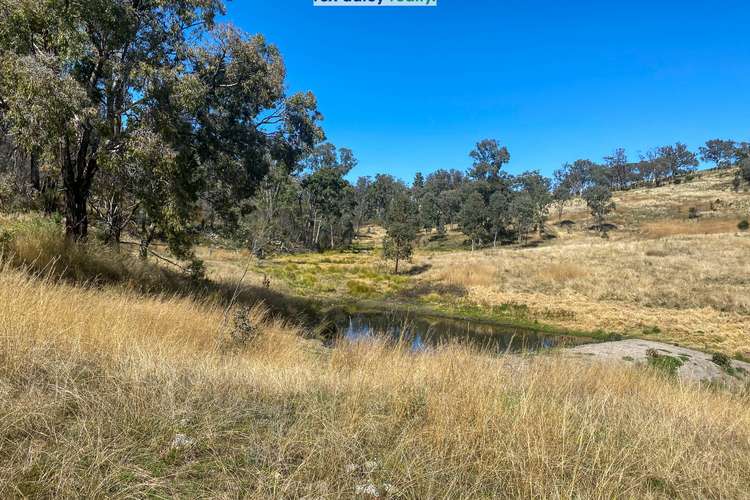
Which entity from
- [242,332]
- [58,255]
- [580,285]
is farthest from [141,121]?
[580,285]

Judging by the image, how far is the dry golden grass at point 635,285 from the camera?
23.0m

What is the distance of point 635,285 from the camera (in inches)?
1183

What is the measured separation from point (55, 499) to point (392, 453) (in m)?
2.00

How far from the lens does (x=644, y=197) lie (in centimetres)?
9569

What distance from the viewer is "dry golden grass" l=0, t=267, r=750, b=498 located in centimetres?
256

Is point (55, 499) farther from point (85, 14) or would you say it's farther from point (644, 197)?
point (644, 197)

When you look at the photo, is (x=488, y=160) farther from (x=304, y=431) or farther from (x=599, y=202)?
(x=304, y=431)

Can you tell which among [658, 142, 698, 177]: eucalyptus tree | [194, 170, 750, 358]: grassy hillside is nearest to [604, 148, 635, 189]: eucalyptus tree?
[658, 142, 698, 177]: eucalyptus tree

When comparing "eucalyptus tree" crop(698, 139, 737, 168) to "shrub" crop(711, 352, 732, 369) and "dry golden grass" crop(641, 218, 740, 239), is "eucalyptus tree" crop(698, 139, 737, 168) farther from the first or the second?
"shrub" crop(711, 352, 732, 369)

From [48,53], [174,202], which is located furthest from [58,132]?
[174,202]

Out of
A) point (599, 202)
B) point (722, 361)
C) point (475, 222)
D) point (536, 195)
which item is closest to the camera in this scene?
point (722, 361)

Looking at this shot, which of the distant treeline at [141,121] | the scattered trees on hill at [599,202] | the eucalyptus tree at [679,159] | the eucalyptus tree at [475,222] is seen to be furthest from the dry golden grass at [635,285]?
the eucalyptus tree at [679,159]

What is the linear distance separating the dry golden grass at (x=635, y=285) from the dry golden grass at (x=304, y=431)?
20651 millimetres

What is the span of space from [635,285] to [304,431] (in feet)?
108
